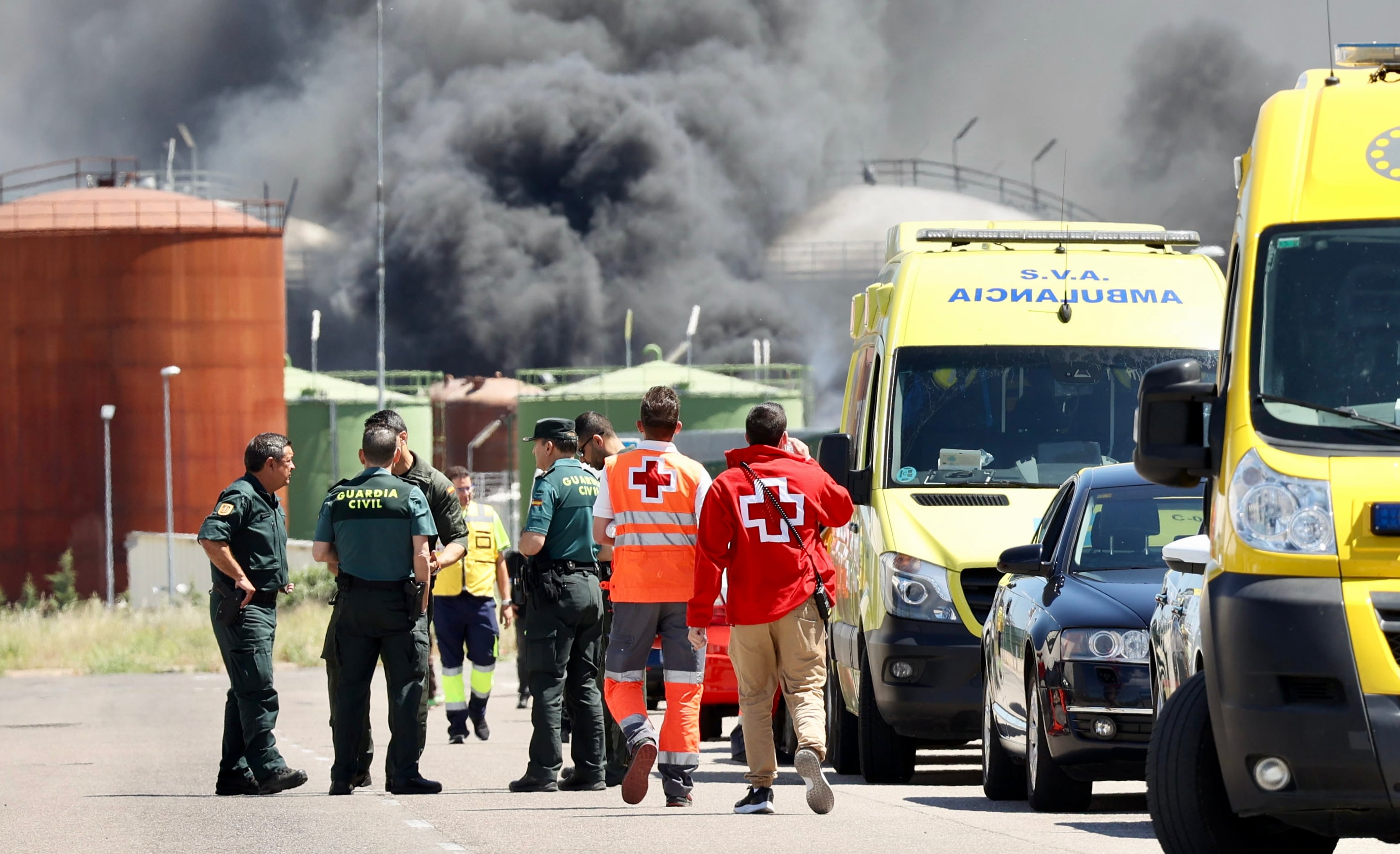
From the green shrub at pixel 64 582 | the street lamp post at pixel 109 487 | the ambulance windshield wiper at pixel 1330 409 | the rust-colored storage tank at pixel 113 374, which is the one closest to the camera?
the ambulance windshield wiper at pixel 1330 409

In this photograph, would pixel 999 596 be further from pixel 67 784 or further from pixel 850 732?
pixel 67 784

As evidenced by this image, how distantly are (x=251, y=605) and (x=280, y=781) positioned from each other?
90 cm

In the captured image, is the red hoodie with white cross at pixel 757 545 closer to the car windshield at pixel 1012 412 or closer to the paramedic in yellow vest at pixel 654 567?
the paramedic in yellow vest at pixel 654 567

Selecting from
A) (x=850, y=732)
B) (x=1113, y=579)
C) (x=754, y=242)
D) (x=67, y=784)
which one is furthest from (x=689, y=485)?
(x=754, y=242)

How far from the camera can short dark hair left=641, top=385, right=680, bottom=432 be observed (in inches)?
417

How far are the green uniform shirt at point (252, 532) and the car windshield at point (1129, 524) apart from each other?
13.1 ft

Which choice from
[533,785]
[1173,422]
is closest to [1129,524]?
[533,785]

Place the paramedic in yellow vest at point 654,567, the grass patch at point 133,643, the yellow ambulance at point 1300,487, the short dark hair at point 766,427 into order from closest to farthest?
the yellow ambulance at point 1300,487 → the short dark hair at point 766,427 → the paramedic in yellow vest at point 654,567 → the grass patch at point 133,643

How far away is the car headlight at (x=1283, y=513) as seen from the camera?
5.97 metres

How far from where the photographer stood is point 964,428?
12.7 m

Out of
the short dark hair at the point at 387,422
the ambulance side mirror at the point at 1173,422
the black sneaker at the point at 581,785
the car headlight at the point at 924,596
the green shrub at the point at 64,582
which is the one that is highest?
the short dark hair at the point at 387,422

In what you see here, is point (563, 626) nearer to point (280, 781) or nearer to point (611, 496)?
point (611, 496)

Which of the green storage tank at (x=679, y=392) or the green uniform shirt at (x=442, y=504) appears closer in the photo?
the green uniform shirt at (x=442, y=504)

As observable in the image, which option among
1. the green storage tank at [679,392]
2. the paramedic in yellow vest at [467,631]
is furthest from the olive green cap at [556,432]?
the green storage tank at [679,392]
